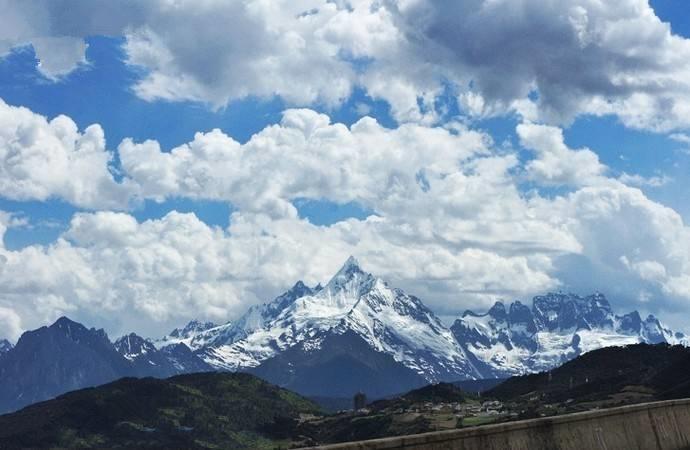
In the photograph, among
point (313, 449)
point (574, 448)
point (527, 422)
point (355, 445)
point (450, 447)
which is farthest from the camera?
point (574, 448)

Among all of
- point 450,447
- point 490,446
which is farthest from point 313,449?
point 490,446

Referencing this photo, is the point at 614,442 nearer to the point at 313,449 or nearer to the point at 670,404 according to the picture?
the point at 670,404

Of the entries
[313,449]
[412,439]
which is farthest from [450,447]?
[313,449]

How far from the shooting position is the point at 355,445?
Answer: 16.0m

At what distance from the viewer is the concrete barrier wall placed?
18203mm

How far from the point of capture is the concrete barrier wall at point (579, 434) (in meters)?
18.2

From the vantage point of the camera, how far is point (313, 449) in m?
14.1

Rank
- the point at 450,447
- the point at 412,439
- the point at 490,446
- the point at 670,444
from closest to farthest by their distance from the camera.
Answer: the point at 412,439, the point at 450,447, the point at 490,446, the point at 670,444

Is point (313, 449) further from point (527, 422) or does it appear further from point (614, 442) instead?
point (614, 442)

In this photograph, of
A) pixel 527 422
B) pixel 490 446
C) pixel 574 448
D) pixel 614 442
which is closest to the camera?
pixel 490 446

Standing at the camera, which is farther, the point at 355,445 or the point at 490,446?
the point at 490,446

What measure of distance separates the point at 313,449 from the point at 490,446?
23.7 feet

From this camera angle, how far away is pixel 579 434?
23938 millimetres

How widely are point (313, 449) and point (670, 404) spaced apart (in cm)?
2026
